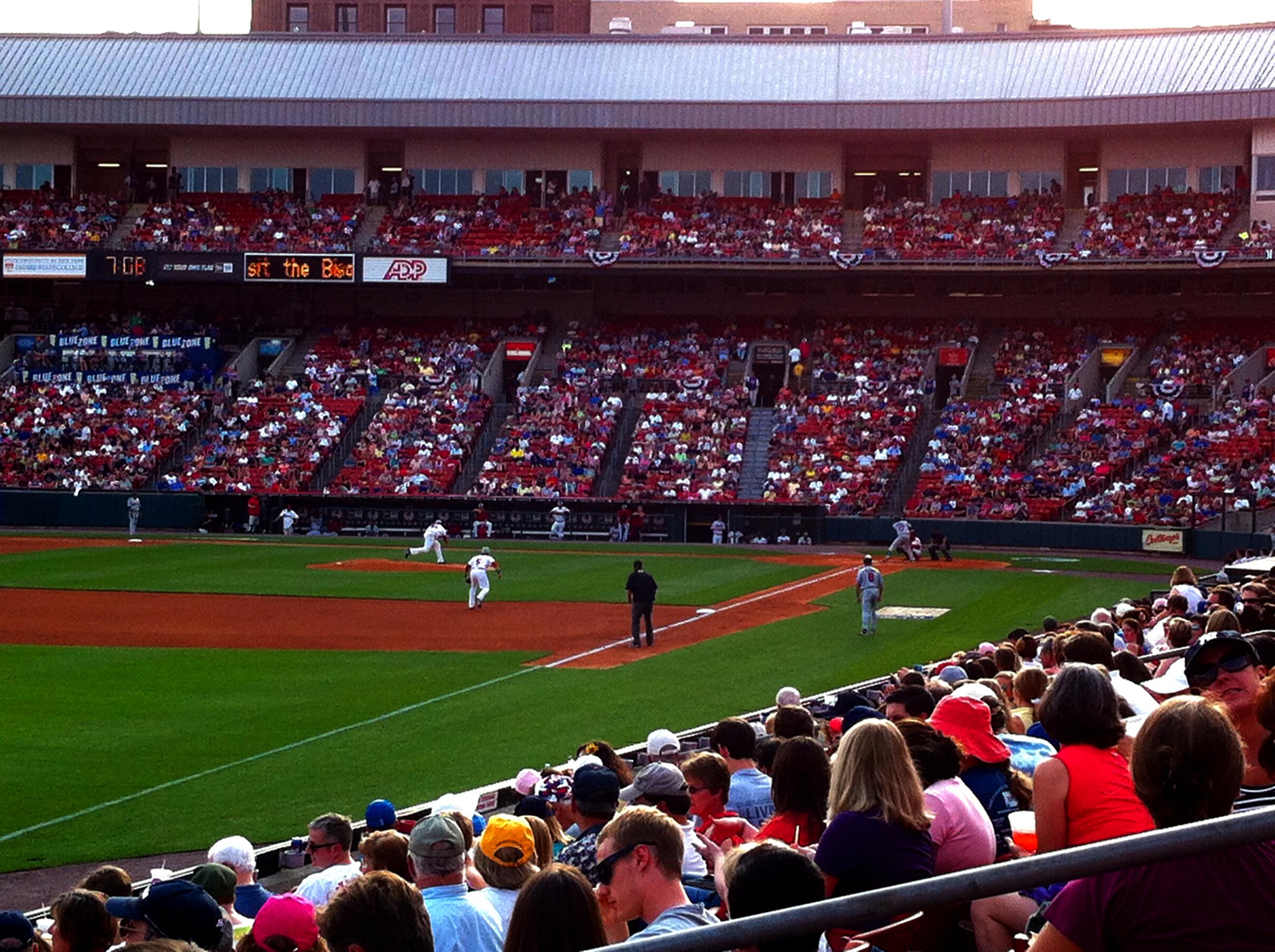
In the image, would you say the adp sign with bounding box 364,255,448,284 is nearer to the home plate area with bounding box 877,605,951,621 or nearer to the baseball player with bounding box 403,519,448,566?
the baseball player with bounding box 403,519,448,566

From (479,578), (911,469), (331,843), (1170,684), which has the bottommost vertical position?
(479,578)

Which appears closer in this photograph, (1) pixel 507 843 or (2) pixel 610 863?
(2) pixel 610 863

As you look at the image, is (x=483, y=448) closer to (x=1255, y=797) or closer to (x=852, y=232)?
(x=852, y=232)

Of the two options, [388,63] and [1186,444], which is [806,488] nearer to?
[1186,444]

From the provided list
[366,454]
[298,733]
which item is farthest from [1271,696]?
[366,454]

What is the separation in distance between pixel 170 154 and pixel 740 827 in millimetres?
65787

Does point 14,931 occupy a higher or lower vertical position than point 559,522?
higher

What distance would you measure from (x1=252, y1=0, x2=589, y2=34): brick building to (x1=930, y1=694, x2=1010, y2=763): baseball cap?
72932mm

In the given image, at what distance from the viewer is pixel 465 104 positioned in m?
65.0

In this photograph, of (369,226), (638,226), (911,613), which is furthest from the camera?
(369,226)

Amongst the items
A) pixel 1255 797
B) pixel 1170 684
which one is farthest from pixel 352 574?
pixel 1255 797

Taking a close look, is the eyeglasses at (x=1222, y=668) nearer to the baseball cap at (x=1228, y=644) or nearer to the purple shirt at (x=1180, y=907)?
the baseball cap at (x=1228, y=644)

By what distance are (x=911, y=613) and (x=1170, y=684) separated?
73.6 feet

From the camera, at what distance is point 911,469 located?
2119 inches
